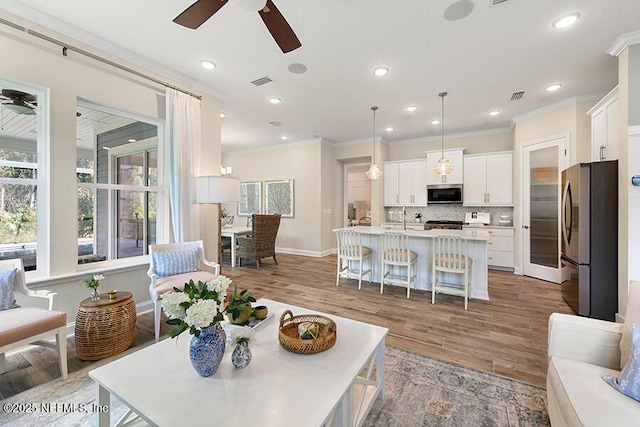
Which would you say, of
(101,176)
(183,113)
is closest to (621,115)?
(183,113)

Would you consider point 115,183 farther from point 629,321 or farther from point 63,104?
point 629,321

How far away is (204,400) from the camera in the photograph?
1.11 m

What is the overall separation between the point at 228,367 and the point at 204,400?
231 millimetres

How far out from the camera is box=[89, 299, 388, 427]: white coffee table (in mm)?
1038

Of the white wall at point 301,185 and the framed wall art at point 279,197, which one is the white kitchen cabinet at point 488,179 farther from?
the framed wall art at point 279,197

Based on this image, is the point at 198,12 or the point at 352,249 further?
the point at 352,249

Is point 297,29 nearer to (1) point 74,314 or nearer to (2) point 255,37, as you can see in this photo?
(2) point 255,37

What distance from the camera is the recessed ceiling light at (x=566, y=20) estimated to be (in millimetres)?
2303

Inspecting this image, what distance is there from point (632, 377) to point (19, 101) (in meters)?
4.52

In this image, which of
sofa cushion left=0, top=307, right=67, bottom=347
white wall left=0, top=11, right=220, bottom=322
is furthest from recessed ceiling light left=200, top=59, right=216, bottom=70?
sofa cushion left=0, top=307, right=67, bottom=347

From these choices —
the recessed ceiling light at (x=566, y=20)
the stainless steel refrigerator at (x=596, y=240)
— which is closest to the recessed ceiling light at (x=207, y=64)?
the recessed ceiling light at (x=566, y=20)

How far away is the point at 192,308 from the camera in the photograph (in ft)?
3.78

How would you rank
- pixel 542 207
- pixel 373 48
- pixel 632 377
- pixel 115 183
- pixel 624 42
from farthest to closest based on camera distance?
pixel 542 207 → pixel 115 183 → pixel 373 48 → pixel 624 42 → pixel 632 377

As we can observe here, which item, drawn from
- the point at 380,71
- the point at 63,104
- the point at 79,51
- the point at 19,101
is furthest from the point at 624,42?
the point at 19,101
